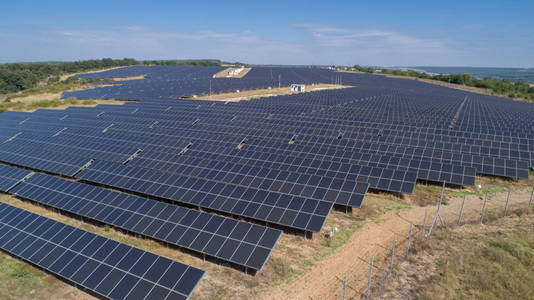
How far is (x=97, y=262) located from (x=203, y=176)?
10595 millimetres

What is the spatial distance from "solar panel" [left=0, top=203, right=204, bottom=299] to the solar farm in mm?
59

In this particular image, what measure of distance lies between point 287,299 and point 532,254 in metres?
13.1

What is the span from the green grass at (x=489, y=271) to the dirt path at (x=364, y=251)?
2571mm

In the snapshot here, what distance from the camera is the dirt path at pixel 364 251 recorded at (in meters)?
13.4

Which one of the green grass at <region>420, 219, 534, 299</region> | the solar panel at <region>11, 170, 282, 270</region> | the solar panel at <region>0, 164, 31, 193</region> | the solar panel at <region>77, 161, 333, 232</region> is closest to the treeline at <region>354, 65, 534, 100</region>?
the green grass at <region>420, 219, 534, 299</region>

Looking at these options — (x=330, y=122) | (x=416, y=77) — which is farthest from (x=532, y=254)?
(x=416, y=77)

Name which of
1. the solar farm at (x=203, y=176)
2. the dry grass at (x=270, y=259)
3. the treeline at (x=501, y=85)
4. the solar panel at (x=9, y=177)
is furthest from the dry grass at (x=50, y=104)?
the treeline at (x=501, y=85)

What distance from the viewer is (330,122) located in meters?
39.9

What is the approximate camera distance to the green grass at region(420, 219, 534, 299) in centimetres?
1231

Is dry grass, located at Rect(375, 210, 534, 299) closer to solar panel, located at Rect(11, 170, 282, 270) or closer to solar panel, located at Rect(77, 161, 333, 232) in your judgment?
solar panel, located at Rect(77, 161, 333, 232)

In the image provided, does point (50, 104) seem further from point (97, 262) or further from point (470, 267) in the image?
point (470, 267)

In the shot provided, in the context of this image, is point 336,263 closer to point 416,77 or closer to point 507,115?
point 507,115

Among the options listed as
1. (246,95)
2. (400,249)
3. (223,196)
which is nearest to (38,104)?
(246,95)

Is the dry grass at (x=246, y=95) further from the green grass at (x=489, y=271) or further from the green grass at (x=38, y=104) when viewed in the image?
the green grass at (x=489, y=271)
